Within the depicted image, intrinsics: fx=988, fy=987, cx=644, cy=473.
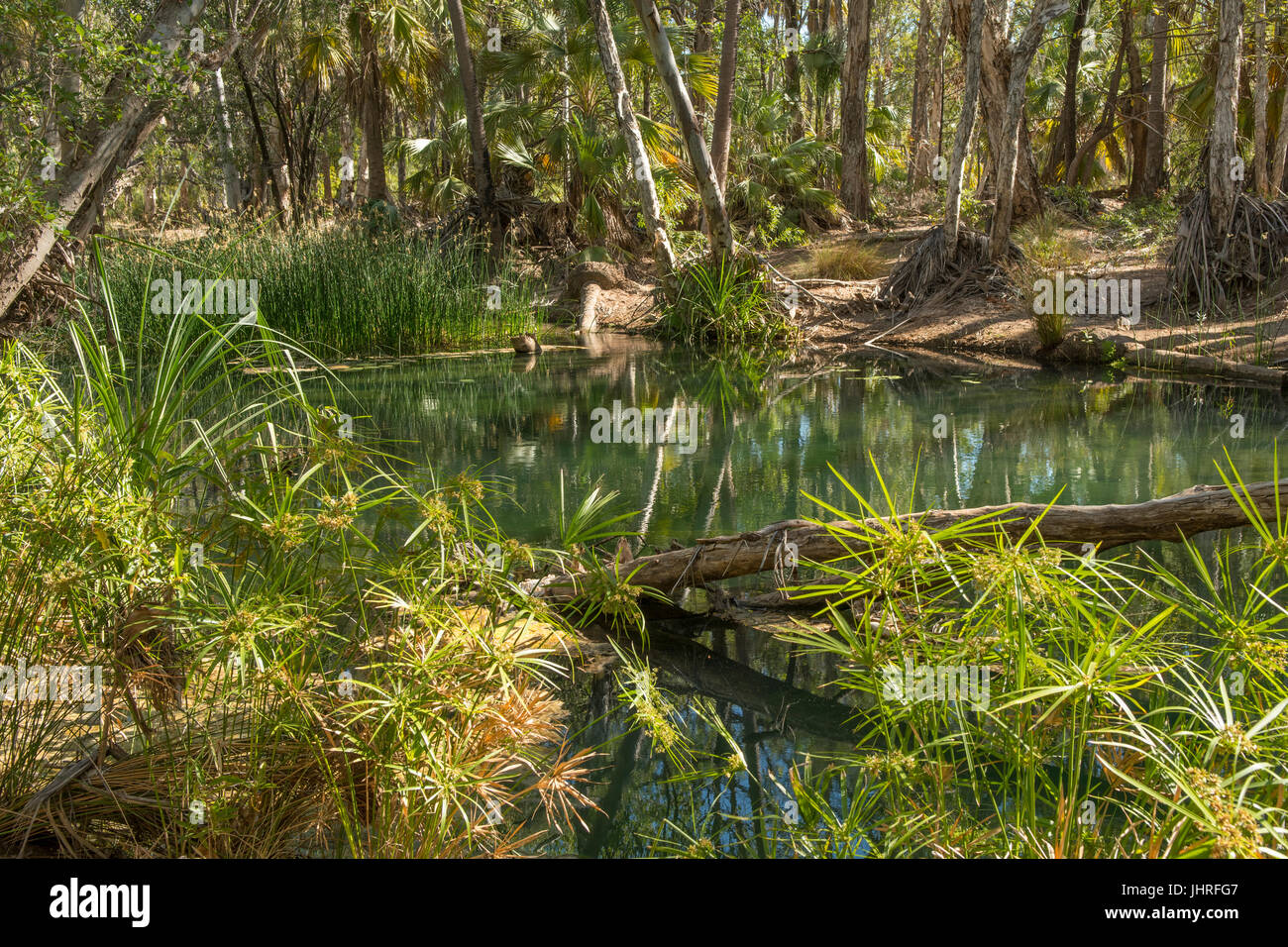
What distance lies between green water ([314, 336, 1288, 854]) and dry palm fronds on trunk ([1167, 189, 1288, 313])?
5.22 feet

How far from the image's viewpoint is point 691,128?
11.0 meters

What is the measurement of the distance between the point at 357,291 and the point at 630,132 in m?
3.62

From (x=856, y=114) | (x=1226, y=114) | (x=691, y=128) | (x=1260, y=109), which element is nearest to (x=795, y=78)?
(x=856, y=114)

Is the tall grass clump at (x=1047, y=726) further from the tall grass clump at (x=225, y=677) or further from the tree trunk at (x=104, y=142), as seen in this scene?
the tree trunk at (x=104, y=142)

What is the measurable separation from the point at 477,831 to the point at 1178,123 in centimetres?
2173

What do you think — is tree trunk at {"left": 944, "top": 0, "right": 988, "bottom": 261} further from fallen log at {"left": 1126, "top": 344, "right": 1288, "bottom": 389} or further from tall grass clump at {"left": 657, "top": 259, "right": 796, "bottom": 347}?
fallen log at {"left": 1126, "top": 344, "right": 1288, "bottom": 389}

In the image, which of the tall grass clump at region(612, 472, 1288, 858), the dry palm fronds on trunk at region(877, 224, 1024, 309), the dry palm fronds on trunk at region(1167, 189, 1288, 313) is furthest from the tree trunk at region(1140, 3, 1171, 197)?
the tall grass clump at region(612, 472, 1288, 858)

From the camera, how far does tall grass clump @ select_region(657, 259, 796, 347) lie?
11602 millimetres

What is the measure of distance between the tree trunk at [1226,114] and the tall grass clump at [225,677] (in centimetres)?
960

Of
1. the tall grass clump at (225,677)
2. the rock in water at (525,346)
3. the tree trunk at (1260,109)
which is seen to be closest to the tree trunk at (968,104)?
the tree trunk at (1260,109)

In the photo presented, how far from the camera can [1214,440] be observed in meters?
6.36

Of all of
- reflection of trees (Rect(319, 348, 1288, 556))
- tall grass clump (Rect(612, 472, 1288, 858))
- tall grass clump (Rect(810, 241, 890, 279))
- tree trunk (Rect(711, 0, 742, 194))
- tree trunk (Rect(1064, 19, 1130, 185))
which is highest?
tree trunk (Rect(1064, 19, 1130, 185))
